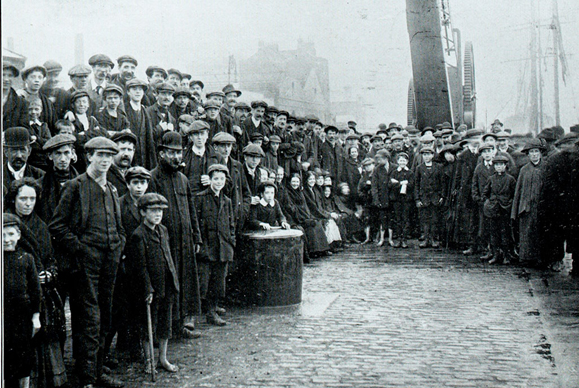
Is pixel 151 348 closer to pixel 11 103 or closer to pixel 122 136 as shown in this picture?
pixel 122 136

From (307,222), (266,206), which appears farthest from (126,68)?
(307,222)

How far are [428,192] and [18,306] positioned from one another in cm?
939

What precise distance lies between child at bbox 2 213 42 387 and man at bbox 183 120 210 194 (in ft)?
10.0

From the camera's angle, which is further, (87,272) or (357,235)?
(357,235)

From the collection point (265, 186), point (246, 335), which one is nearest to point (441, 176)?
point (265, 186)

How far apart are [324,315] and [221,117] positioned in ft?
12.7

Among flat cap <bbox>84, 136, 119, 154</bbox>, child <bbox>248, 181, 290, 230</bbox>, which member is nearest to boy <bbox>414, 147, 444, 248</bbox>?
child <bbox>248, 181, 290, 230</bbox>

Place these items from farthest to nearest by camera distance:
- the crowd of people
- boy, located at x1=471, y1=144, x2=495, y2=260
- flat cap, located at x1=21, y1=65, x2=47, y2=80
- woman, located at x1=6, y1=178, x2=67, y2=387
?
boy, located at x1=471, y1=144, x2=495, y2=260
flat cap, located at x1=21, y1=65, x2=47, y2=80
the crowd of people
woman, located at x1=6, y1=178, x2=67, y2=387

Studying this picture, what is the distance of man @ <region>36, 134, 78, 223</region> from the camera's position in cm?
555

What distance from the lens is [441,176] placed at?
12.4 meters

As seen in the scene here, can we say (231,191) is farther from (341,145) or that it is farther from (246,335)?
(341,145)

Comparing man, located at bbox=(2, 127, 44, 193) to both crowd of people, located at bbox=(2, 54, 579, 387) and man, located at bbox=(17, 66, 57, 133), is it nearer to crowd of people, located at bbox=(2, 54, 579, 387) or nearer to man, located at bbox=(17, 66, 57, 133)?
crowd of people, located at bbox=(2, 54, 579, 387)

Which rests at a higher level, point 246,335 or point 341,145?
point 341,145

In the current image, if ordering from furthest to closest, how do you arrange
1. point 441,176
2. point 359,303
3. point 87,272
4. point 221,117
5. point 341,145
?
point 341,145 → point 441,176 → point 221,117 → point 359,303 → point 87,272
